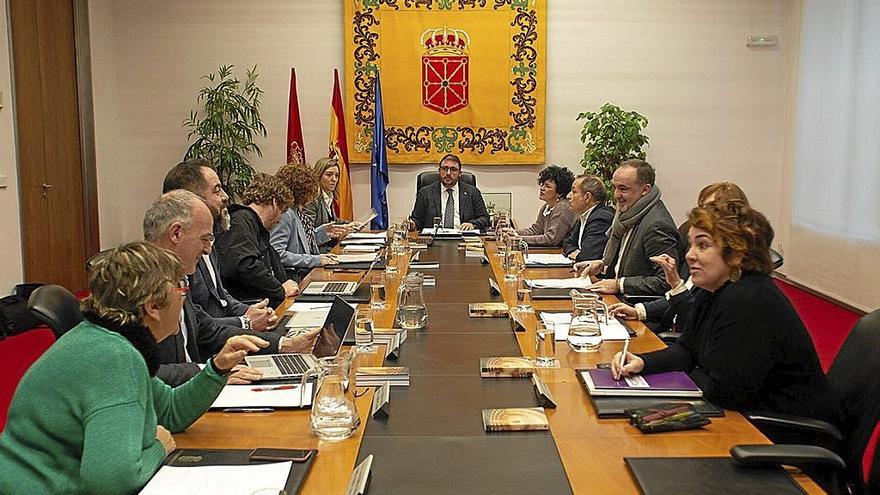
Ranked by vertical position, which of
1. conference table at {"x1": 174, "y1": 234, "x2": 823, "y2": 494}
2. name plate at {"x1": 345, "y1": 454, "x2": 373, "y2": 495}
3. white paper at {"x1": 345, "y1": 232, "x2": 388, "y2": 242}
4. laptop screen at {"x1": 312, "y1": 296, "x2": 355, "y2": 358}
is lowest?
white paper at {"x1": 345, "y1": 232, "x2": 388, "y2": 242}

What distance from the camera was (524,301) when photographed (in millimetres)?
3486

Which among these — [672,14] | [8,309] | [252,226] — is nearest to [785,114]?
[672,14]

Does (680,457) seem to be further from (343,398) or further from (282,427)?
(282,427)

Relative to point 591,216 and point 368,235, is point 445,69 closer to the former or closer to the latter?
point 368,235

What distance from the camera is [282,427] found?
213cm

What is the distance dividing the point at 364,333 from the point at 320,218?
12.8 ft

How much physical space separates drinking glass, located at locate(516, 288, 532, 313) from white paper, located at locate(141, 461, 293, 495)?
1673 millimetres

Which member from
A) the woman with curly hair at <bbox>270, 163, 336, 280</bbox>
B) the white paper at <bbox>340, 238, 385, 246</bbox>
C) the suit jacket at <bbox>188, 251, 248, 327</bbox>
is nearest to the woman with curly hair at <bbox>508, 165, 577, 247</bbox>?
the white paper at <bbox>340, 238, 385, 246</bbox>

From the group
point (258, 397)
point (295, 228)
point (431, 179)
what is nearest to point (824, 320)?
point (431, 179)

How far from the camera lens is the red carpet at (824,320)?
230 inches

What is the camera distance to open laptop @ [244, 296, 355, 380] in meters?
2.40

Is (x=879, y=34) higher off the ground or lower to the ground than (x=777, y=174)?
higher

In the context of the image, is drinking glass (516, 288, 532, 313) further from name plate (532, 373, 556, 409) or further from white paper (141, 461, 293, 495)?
white paper (141, 461, 293, 495)

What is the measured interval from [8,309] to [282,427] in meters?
4.58
